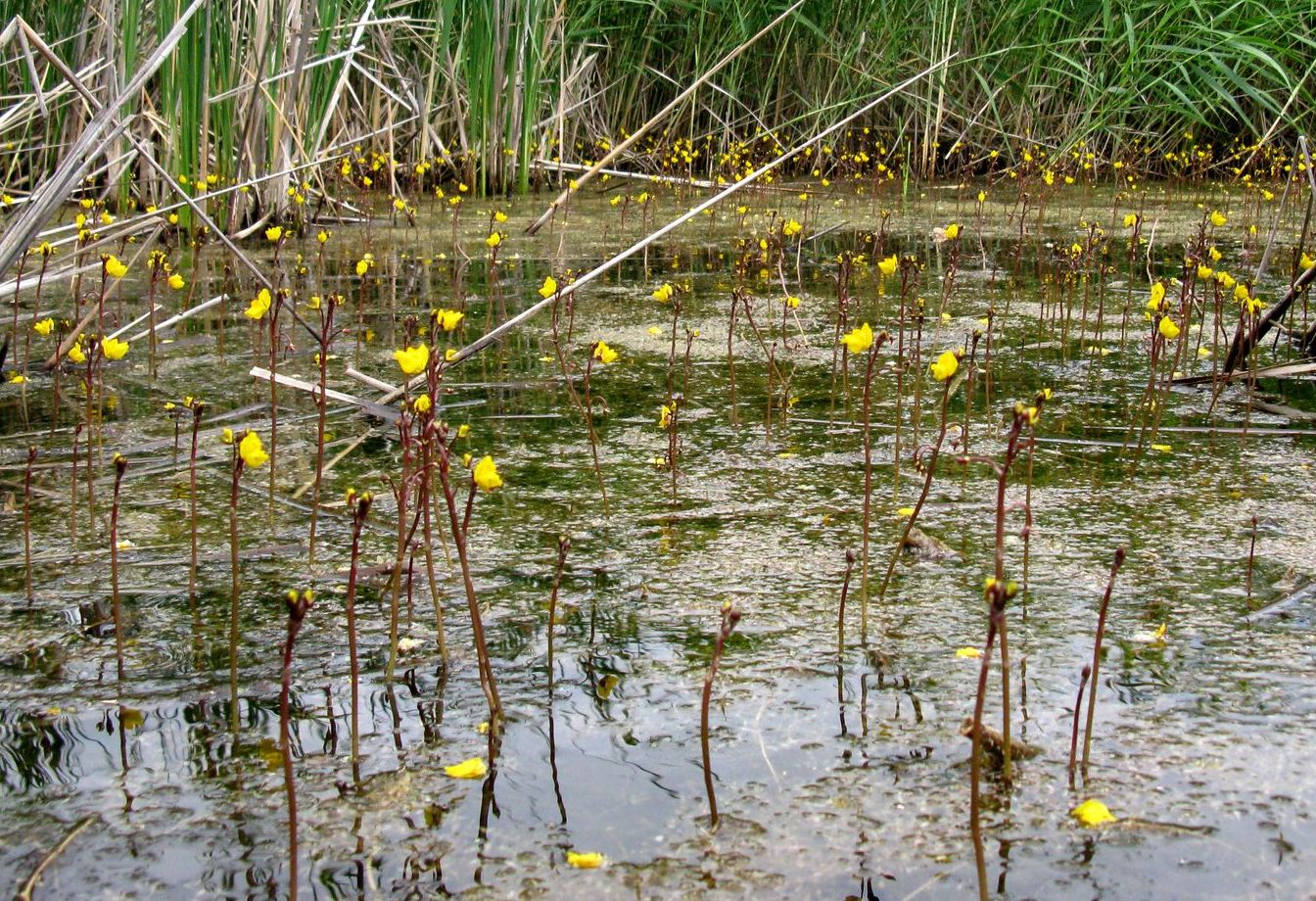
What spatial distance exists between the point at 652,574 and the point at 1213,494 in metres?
1.09

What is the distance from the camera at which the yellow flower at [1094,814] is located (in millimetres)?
1434

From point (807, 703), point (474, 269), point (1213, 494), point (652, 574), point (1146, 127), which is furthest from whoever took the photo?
point (1146, 127)

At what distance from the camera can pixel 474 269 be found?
17.5ft

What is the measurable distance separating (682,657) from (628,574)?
0.33 metres

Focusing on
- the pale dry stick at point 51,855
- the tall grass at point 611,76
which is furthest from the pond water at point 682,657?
the tall grass at point 611,76

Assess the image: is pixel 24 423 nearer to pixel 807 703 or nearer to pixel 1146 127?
pixel 807 703

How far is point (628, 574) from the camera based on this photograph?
7.13 feet

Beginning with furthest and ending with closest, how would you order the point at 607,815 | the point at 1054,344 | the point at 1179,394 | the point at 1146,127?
the point at 1146,127, the point at 1054,344, the point at 1179,394, the point at 607,815

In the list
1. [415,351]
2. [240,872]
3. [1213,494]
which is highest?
[415,351]

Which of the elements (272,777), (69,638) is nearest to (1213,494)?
(272,777)

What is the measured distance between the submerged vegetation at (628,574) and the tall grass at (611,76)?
13 centimetres

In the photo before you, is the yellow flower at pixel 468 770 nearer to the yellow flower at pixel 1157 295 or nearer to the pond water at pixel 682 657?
the pond water at pixel 682 657

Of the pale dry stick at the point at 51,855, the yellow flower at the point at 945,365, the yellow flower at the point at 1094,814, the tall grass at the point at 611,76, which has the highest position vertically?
the tall grass at the point at 611,76

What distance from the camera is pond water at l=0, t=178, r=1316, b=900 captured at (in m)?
1.41
